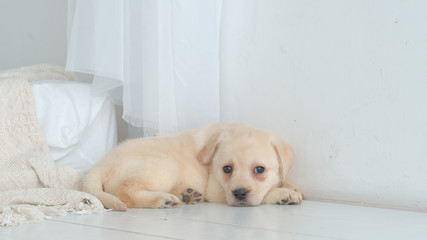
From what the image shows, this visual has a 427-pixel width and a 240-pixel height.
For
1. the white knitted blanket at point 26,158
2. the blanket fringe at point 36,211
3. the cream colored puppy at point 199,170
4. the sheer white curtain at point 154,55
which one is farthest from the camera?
the sheer white curtain at point 154,55

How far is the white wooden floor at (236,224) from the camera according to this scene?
180 centimetres

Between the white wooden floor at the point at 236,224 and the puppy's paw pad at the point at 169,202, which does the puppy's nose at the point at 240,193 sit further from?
the puppy's paw pad at the point at 169,202

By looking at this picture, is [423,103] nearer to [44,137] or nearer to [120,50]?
[120,50]

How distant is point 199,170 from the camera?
8.59 feet

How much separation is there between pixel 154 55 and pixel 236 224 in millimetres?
1140

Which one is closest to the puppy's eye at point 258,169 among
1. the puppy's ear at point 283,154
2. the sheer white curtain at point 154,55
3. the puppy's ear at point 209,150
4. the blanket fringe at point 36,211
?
the puppy's ear at point 283,154

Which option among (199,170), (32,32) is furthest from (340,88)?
(32,32)

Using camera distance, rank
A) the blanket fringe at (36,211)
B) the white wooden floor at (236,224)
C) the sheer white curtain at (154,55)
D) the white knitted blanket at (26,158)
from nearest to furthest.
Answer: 1. the white wooden floor at (236,224)
2. the blanket fringe at (36,211)
3. the white knitted blanket at (26,158)
4. the sheer white curtain at (154,55)

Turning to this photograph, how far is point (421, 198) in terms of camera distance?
2.31m

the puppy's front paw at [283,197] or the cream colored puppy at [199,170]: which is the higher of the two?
the cream colored puppy at [199,170]

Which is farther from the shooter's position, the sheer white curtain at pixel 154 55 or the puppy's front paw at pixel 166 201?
the sheer white curtain at pixel 154 55

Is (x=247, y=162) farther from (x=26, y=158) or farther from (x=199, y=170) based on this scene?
(x=26, y=158)

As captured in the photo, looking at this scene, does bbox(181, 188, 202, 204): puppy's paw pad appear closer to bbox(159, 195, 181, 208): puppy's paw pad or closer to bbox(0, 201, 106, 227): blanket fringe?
bbox(159, 195, 181, 208): puppy's paw pad

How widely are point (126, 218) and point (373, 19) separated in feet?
4.49
